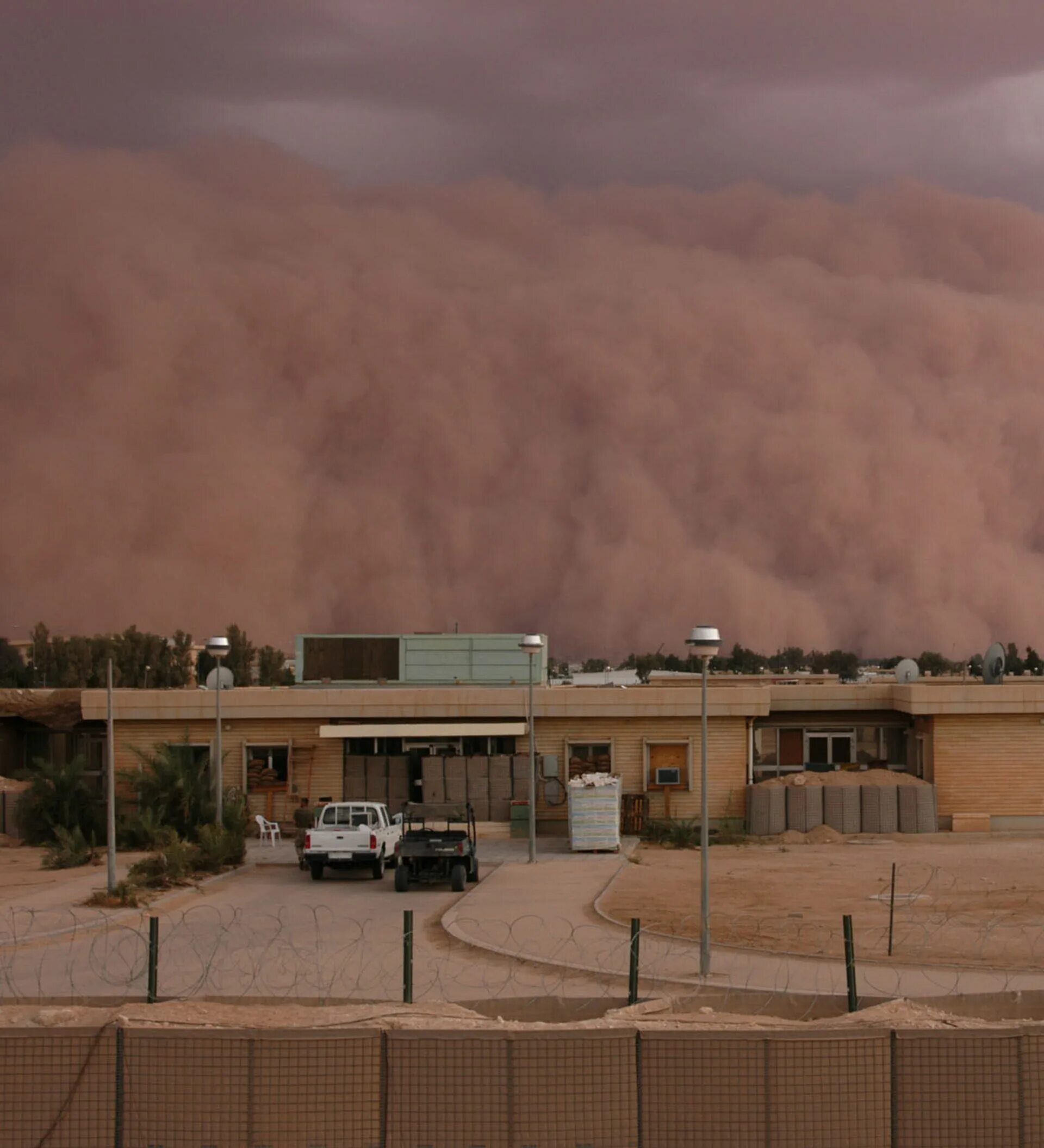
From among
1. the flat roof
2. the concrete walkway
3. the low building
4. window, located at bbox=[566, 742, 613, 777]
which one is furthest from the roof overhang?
the concrete walkway

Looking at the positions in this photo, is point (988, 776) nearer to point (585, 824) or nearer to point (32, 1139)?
point (585, 824)

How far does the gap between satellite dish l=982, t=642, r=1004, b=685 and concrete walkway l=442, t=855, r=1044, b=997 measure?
49.4 feet

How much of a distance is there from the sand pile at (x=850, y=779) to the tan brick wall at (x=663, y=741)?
72 centimetres

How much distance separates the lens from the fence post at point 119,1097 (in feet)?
22.7

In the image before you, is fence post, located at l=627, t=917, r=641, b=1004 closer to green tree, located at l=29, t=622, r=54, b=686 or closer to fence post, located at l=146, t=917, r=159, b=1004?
fence post, located at l=146, t=917, r=159, b=1004

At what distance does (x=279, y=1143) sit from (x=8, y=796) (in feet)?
60.4

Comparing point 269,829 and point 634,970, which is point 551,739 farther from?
point 634,970

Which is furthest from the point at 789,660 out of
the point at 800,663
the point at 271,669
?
the point at 271,669

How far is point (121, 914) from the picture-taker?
15.5 metres

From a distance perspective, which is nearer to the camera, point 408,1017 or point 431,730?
point 408,1017

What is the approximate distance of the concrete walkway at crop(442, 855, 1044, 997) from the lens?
11.1 m

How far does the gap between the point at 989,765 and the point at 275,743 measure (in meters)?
12.2

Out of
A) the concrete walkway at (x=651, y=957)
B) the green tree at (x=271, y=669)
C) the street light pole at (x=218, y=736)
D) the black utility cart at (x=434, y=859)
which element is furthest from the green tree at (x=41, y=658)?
the concrete walkway at (x=651, y=957)

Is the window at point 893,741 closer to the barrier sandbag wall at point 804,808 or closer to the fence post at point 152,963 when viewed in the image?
the barrier sandbag wall at point 804,808
